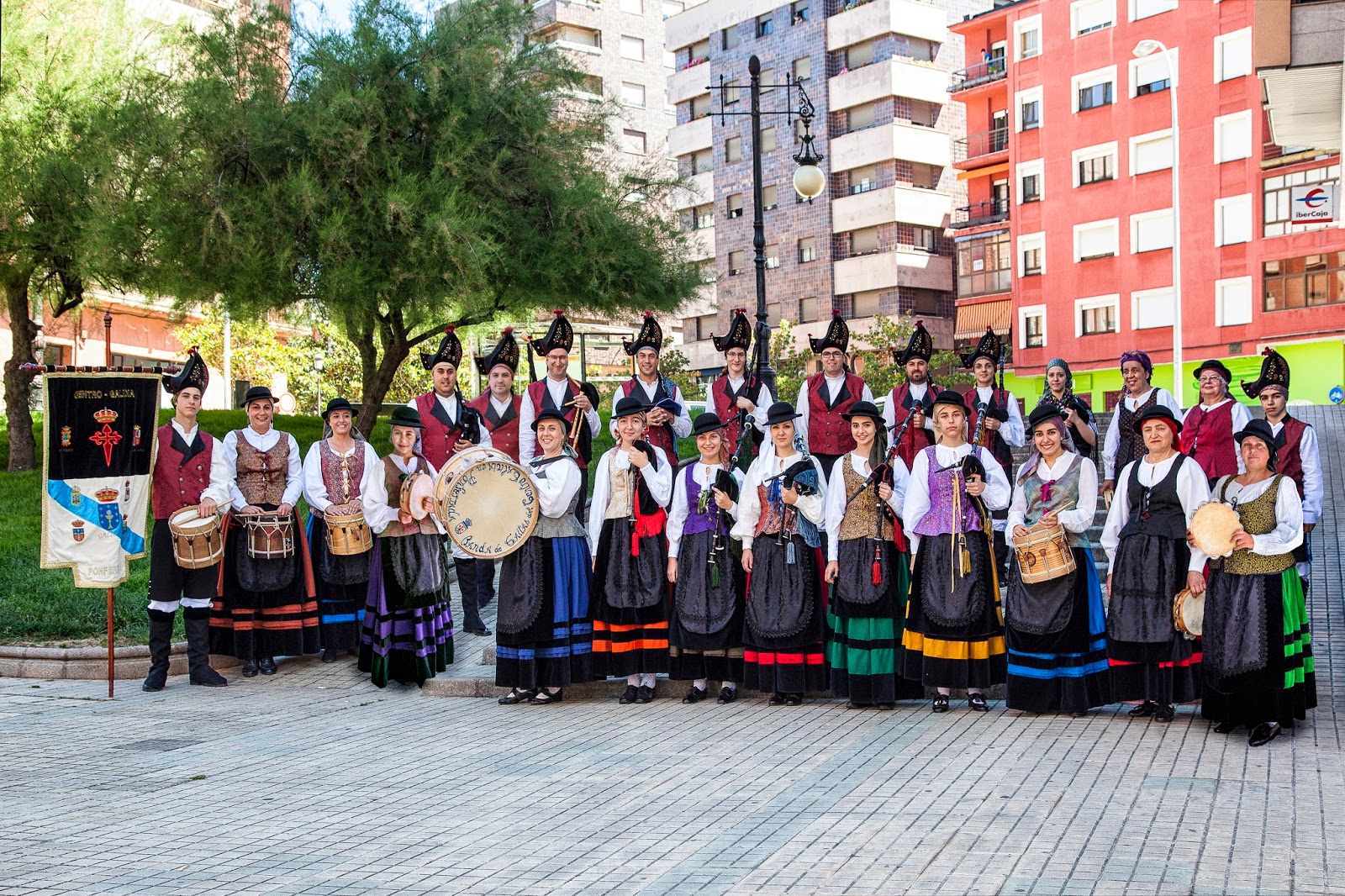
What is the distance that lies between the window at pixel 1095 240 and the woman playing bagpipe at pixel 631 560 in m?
36.4

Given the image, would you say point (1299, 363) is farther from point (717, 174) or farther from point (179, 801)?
point (179, 801)

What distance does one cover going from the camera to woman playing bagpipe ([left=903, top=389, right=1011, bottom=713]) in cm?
855

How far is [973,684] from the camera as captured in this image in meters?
8.58

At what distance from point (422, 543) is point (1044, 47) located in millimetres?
39584

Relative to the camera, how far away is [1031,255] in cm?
4566

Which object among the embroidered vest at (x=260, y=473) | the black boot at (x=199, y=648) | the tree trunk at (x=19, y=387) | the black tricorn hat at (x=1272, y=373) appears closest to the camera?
the black tricorn hat at (x=1272, y=373)

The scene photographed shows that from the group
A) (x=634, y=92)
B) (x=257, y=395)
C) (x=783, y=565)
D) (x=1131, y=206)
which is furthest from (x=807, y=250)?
(x=783, y=565)

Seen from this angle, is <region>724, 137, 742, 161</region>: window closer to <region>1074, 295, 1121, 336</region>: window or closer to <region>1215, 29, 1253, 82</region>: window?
<region>1074, 295, 1121, 336</region>: window

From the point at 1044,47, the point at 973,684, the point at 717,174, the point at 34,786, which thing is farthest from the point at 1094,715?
the point at 717,174

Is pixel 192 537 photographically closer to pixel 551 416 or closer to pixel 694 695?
pixel 551 416

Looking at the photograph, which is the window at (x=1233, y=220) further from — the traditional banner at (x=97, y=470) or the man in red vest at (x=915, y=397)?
the traditional banner at (x=97, y=470)

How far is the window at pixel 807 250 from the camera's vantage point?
55188mm

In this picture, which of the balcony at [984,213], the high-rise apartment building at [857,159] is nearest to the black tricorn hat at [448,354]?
the balcony at [984,213]

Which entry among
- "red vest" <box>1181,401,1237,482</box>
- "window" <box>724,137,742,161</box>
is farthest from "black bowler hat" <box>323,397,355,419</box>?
"window" <box>724,137,742,161</box>
